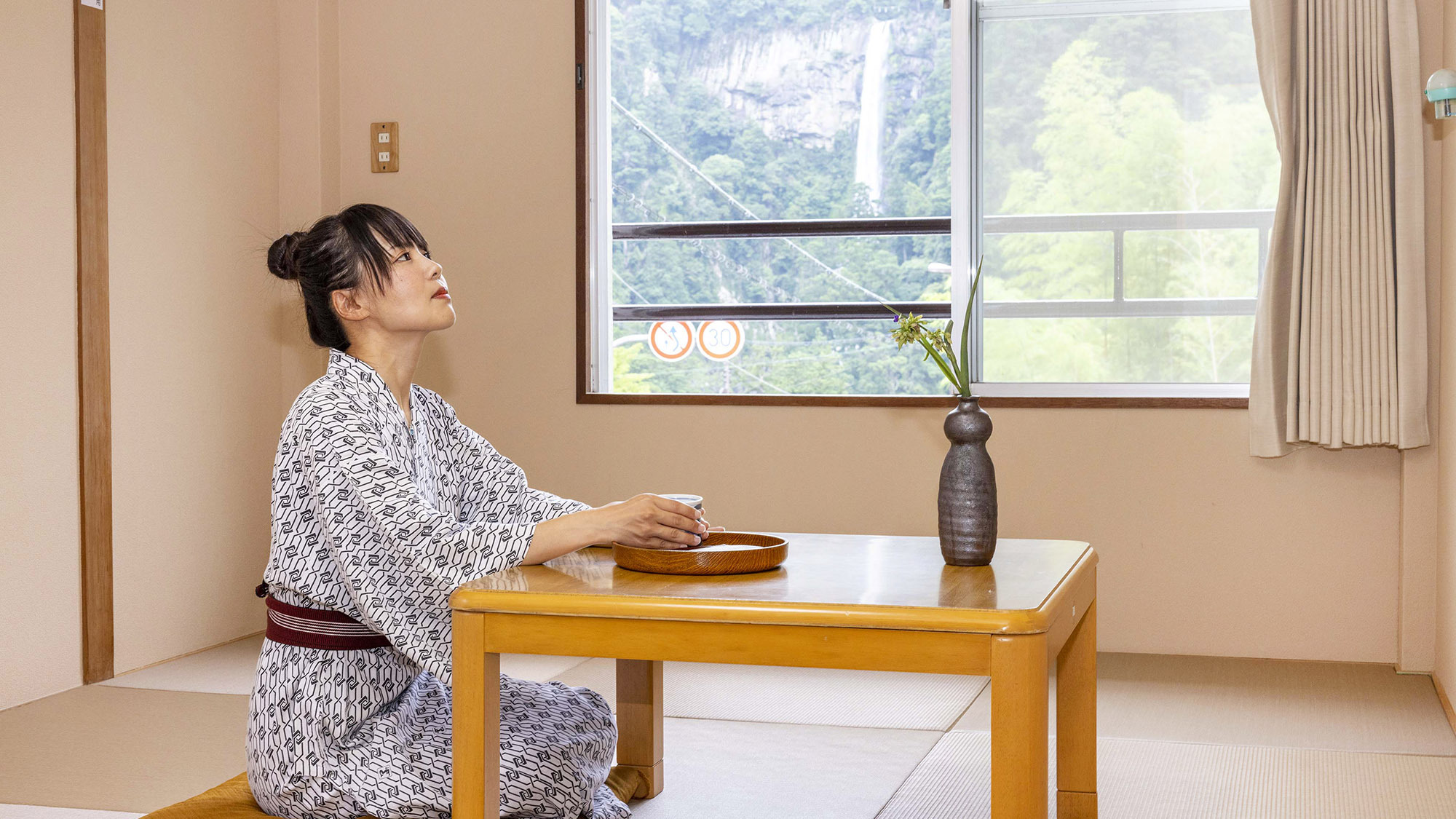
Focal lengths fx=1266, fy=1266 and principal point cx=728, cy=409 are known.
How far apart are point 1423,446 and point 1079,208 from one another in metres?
1.10

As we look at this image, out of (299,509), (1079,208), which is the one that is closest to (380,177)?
(1079,208)

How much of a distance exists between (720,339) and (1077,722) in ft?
7.33

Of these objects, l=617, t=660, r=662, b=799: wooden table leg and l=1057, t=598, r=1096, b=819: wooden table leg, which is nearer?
l=1057, t=598, r=1096, b=819: wooden table leg

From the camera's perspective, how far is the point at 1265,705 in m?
3.03

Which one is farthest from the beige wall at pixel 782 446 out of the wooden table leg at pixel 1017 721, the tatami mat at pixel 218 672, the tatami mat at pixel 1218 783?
the wooden table leg at pixel 1017 721

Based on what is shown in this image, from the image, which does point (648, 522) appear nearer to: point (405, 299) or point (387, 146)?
point (405, 299)

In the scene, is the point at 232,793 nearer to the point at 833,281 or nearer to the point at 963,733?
the point at 963,733

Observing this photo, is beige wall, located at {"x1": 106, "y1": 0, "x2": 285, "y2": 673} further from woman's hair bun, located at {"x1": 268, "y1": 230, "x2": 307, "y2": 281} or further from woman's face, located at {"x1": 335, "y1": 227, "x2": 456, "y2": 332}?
woman's face, located at {"x1": 335, "y1": 227, "x2": 456, "y2": 332}

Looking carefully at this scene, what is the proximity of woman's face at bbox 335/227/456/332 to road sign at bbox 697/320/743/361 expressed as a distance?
2.06 meters

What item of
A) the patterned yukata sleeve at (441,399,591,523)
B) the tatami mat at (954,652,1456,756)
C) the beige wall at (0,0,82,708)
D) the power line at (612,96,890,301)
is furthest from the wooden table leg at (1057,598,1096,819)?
the beige wall at (0,0,82,708)

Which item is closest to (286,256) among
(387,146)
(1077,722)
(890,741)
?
(1077,722)

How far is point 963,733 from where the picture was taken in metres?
2.80

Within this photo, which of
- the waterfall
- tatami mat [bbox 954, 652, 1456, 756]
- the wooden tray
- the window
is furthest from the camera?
the waterfall

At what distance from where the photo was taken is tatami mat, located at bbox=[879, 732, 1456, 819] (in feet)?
7.34
